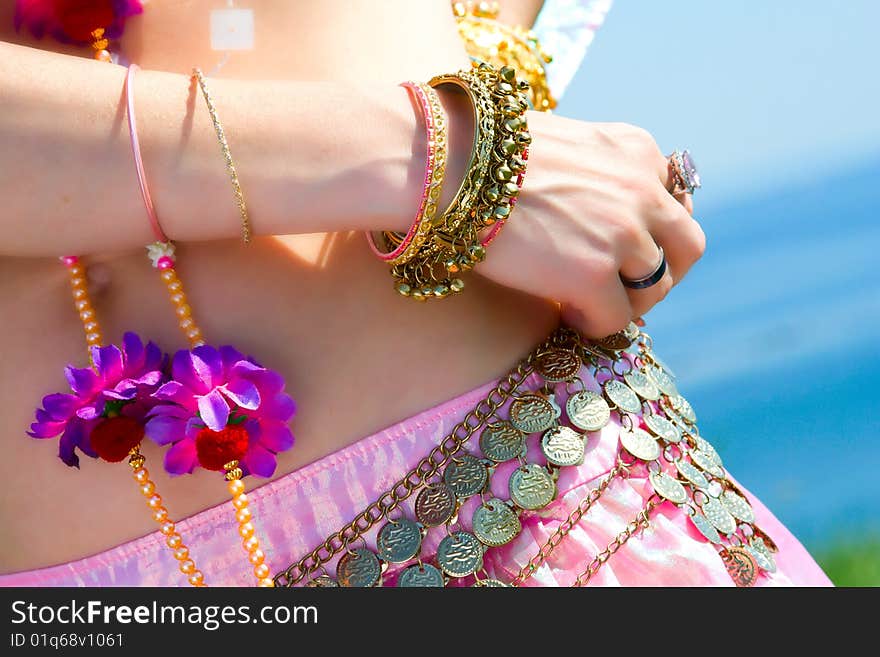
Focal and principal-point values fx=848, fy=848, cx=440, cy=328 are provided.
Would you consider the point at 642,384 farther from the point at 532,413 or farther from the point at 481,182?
the point at 481,182

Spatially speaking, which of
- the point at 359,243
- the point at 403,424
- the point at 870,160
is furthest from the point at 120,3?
the point at 870,160

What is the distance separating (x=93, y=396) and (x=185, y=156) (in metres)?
0.23

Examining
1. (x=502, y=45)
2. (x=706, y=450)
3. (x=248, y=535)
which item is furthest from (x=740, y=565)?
(x=502, y=45)

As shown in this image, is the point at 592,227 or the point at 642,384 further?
the point at 642,384

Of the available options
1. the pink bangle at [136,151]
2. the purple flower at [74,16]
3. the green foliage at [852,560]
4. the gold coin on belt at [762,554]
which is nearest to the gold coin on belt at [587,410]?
the gold coin on belt at [762,554]

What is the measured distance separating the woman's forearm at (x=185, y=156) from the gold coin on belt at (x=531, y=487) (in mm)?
267

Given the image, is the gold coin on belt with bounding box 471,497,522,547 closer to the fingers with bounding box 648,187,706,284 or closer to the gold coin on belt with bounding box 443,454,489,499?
the gold coin on belt with bounding box 443,454,489,499

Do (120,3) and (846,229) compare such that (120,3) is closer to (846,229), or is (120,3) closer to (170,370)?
(170,370)

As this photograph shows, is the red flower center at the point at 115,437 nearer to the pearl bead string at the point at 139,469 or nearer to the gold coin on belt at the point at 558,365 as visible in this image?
the pearl bead string at the point at 139,469

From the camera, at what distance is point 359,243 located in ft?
Answer: 2.65

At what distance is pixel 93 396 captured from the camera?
0.73 m

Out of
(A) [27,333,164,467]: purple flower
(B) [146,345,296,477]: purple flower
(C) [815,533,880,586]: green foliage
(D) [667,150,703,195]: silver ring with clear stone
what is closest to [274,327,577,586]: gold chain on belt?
(B) [146,345,296,477]: purple flower

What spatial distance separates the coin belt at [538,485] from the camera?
2.54ft
